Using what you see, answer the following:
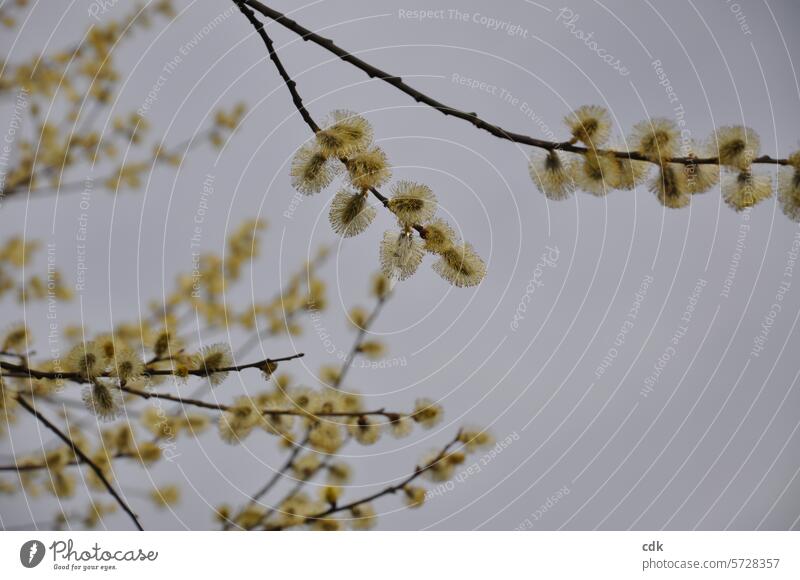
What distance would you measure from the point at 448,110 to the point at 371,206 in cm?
15

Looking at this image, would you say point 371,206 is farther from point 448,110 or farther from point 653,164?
point 653,164

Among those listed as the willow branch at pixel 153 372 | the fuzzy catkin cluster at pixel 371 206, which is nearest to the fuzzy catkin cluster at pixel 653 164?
the fuzzy catkin cluster at pixel 371 206

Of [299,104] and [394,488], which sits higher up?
[299,104]

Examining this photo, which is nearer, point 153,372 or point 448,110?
point 448,110

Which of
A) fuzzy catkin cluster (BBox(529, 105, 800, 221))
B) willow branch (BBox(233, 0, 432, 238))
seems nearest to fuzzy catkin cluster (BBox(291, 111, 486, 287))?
willow branch (BBox(233, 0, 432, 238))

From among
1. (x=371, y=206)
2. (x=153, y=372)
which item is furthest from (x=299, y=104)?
(x=153, y=372)

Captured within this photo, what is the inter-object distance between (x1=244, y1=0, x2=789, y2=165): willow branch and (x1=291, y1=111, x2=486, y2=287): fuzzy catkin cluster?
0.19 ft

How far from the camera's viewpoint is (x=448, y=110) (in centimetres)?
69

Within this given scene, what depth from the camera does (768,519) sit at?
959 millimetres

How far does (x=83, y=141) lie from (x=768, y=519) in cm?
170

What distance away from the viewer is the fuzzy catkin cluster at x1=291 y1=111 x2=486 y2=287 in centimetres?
66

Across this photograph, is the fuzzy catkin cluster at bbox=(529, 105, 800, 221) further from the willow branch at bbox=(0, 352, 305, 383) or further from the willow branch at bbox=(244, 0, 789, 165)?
the willow branch at bbox=(0, 352, 305, 383)
